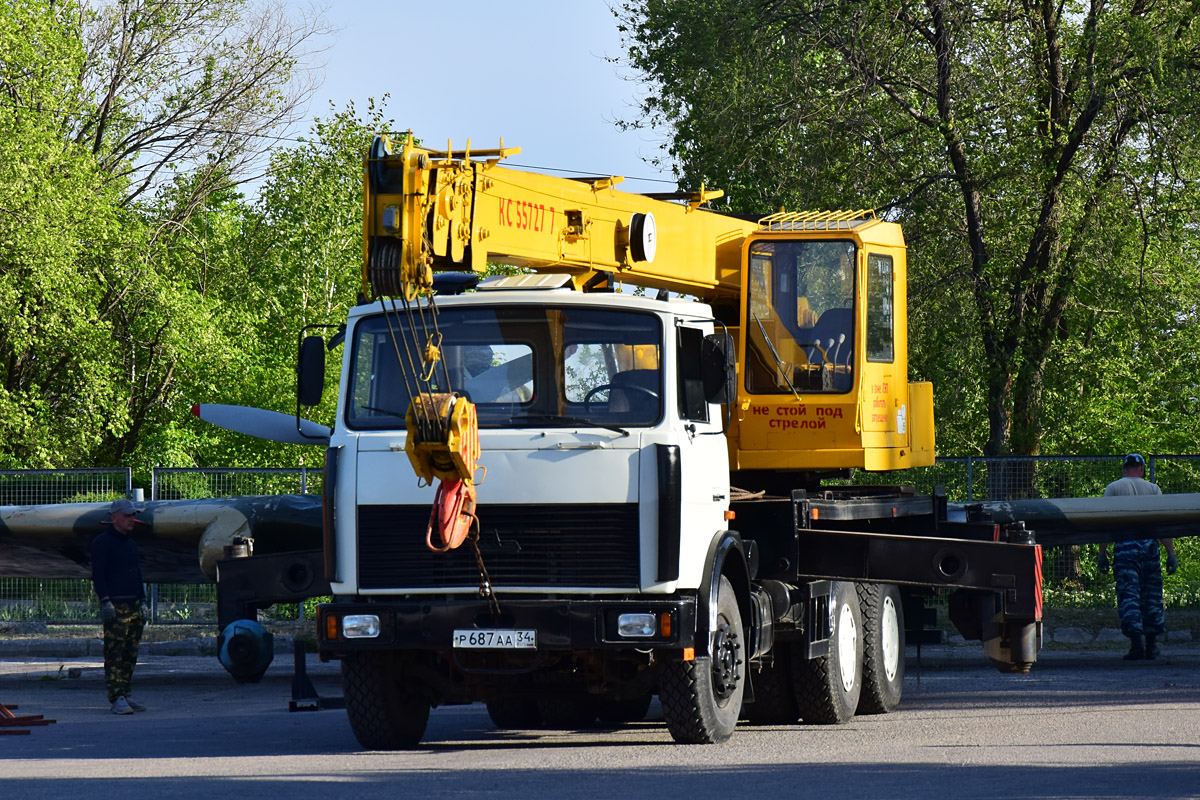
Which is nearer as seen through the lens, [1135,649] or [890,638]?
[890,638]

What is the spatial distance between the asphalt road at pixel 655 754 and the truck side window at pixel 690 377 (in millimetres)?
2050

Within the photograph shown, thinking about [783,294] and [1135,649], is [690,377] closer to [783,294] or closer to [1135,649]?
[783,294]

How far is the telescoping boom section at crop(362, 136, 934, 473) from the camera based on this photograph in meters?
11.2

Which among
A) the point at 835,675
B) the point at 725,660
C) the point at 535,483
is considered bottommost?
the point at 835,675

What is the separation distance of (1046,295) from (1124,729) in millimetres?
13506

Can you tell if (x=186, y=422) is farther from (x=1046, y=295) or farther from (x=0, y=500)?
(x=1046, y=295)

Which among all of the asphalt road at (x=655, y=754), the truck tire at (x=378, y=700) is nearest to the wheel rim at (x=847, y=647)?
the asphalt road at (x=655, y=754)

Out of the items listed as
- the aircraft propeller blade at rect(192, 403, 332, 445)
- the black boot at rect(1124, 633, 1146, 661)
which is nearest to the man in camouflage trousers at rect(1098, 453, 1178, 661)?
the black boot at rect(1124, 633, 1146, 661)

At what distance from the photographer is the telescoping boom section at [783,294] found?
1123cm

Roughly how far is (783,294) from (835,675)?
2923 mm

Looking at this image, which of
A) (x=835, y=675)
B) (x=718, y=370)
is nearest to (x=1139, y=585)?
(x=835, y=675)

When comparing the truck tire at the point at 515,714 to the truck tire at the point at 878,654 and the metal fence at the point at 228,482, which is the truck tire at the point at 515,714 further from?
the metal fence at the point at 228,482

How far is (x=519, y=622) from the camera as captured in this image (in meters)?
9.51

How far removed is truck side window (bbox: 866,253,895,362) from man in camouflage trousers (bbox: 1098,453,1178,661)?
4712mm
